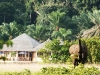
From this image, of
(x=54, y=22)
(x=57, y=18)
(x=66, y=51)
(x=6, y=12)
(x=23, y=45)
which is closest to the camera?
(x=66, y=51)

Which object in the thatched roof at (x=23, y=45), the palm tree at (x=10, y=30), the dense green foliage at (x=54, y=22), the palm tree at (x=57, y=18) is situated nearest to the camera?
the dense green foliage at (x=54, y=22)

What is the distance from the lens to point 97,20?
6134 cm

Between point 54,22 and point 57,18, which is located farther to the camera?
point 54,22

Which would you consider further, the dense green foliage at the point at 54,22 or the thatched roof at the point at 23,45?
the thatched roof at the point at 23,45

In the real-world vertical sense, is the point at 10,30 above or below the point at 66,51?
above

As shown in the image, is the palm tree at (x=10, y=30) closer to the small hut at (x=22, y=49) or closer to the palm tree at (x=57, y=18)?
the palm tree at (x=57, y=18)

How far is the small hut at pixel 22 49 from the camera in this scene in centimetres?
4662

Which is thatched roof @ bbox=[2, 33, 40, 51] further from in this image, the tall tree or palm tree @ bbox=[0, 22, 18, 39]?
the tall tree

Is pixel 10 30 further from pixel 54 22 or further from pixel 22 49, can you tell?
pixel 22 49

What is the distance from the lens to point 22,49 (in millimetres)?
46562

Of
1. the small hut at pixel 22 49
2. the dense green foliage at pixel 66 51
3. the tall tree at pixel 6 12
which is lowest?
the dense green foliage at pixel 66 51

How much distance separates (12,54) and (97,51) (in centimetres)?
1819

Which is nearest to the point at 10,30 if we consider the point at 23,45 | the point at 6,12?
the point at 23,45

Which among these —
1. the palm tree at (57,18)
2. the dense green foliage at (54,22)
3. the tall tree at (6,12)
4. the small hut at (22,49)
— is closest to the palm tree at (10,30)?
the dense green foliage at (54,22)
